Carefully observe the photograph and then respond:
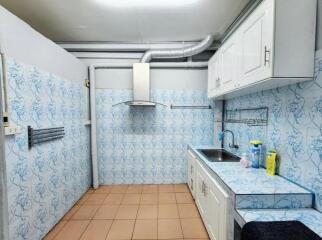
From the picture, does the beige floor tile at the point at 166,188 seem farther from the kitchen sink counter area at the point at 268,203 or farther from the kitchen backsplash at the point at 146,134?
the kitchen sink counter area at the point at 268,203

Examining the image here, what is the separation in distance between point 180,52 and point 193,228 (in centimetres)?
247

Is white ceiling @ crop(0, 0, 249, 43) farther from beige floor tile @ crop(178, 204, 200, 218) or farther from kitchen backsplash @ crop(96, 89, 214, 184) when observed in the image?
beige floor tile @ crop(178, 204, 200, 218)

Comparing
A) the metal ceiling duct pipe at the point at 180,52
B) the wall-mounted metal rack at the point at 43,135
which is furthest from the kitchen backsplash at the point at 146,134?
the wall-mounted metal rack at the point at 43,135

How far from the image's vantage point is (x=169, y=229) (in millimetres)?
2150

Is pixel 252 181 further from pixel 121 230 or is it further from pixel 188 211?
pixel 121 230

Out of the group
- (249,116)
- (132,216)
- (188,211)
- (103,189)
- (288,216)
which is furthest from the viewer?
(103,189)

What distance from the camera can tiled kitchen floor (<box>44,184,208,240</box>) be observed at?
2064 millimetres

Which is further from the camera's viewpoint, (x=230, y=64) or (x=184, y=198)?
(x=184, y=198)

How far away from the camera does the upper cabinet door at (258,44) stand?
4.22 ft

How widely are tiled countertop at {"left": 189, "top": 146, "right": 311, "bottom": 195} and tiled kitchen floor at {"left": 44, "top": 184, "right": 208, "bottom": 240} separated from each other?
0.81 meters

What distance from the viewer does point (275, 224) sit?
41.7 inches

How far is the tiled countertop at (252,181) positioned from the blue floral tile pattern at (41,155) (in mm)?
1724

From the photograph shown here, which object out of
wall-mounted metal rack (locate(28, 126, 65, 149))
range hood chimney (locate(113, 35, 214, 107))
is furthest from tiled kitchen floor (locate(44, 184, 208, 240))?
range hood chimney (locate(113, 35, 214, 107))

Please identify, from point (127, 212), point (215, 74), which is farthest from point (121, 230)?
point (215, 74)
